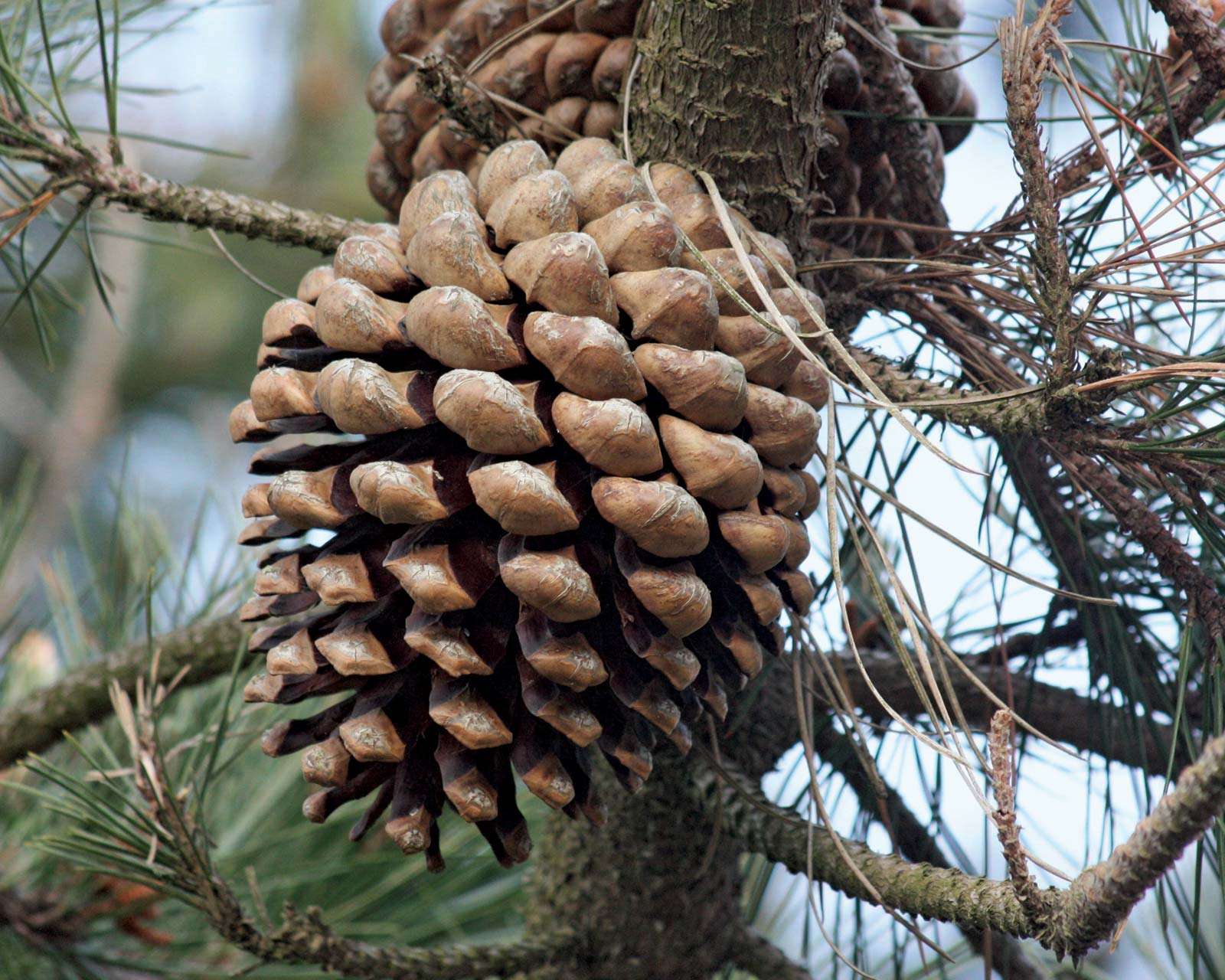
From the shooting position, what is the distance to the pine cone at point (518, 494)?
1.28 feet

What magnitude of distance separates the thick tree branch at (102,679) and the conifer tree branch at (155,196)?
0.27m

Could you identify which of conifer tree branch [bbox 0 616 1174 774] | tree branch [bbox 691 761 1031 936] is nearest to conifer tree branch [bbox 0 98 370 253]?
conifer tree branch [bbox 0 616 1174 774]

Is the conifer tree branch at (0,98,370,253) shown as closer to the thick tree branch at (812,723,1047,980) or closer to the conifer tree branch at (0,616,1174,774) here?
the conifer tree branch at (0,616,1174,774)

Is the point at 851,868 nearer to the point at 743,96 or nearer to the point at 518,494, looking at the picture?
the point at 518,494

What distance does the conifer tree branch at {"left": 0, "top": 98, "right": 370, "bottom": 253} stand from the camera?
0.53 metres

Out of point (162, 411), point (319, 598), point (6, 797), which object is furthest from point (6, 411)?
point (319, 598)

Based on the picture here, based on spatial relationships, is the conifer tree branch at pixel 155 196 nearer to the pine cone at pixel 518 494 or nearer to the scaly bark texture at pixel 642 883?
the pine cone at pixel 518 494

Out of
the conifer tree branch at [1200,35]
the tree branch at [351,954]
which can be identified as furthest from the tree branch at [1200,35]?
the tree branch at [351,954]

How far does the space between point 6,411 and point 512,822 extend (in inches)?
86.6

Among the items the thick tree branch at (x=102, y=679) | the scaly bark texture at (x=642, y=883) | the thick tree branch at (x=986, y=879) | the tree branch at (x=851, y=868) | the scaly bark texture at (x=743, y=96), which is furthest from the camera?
the thick tree branch at (x=102, y=679)

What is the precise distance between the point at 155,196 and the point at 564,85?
205mm

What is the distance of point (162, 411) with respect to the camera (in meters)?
2.88

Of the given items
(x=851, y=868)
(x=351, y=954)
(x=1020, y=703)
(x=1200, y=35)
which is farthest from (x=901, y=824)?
(x=1200, y=35)

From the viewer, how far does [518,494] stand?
374mm
